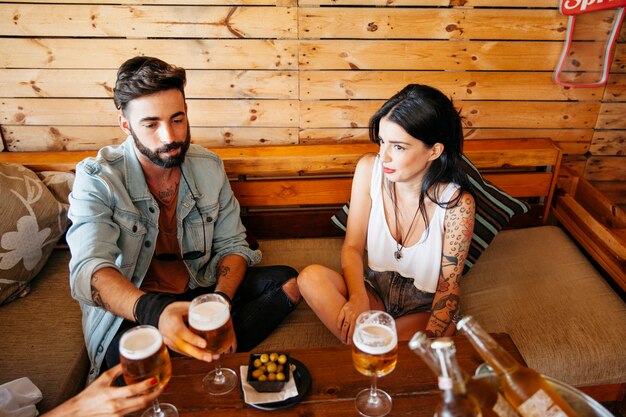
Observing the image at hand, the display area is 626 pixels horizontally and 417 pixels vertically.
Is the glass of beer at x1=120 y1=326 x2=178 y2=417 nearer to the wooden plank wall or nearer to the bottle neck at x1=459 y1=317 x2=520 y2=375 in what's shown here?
the bottle neck at x1=459 y1=317 x2=520 y2=375

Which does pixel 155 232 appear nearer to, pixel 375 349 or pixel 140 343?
pixel 140 343

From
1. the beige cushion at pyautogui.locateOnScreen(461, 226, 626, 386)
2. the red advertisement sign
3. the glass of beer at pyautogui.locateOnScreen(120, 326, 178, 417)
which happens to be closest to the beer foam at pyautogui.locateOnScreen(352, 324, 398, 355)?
the glass of beer at pyautogui.locateOnScreen(120, 326, 178, 417)

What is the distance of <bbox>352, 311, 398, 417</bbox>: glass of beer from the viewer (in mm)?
1220

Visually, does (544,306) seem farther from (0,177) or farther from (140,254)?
(0,177)

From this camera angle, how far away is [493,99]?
265cm

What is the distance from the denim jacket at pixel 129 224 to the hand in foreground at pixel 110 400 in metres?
0.54

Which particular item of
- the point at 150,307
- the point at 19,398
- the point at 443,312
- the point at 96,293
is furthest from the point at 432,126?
the point at 19,398

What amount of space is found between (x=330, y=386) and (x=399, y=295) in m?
0.76

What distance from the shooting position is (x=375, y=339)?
1228mm

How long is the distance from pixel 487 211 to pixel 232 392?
1.46 meters

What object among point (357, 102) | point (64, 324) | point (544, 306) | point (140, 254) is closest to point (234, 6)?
point (357, 102)

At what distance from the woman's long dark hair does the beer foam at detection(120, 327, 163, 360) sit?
3.60ft

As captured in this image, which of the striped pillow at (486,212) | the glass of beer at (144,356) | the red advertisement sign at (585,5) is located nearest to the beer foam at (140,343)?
the glass of beer at (144,356)

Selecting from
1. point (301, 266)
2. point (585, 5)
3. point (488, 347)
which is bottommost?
point (301, 266)
